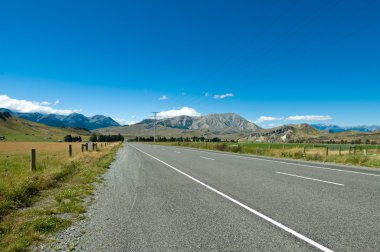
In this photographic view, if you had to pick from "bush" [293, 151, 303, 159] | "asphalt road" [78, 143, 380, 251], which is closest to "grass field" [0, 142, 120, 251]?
"asphalt road" [78, 143, 380, 251]

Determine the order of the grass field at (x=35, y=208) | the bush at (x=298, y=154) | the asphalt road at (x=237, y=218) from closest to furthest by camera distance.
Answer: the asphalt road at (x=237, y=218)
the grass field at (x=35, y=208)
the bush at (x=298, y=154)

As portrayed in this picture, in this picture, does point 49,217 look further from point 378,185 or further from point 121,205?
point 378,185

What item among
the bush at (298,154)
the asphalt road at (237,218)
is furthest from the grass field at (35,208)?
the bush at (298,154)

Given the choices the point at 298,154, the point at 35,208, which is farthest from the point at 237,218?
the point at 298,154

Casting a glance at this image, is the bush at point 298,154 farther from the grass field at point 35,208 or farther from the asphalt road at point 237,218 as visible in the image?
the grass field at point 35,208

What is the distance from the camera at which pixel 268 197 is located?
7969mm

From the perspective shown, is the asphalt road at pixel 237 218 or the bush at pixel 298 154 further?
the bush at pixel 298 154

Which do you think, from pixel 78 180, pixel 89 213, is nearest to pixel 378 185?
pixel 89 213

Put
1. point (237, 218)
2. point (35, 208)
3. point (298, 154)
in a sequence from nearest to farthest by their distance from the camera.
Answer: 1. point (237, 218)
2. point (35, 208)
3. point (298, 154)

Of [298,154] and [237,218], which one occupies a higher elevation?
[237,218]

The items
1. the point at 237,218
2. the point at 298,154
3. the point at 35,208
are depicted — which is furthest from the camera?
the point at 298,154

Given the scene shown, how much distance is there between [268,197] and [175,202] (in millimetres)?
2645

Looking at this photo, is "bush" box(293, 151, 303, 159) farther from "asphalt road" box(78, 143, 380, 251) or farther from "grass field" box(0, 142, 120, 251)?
"grass field" box(0, 142, 120, 251)

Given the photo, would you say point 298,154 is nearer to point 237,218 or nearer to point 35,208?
point 237,218
